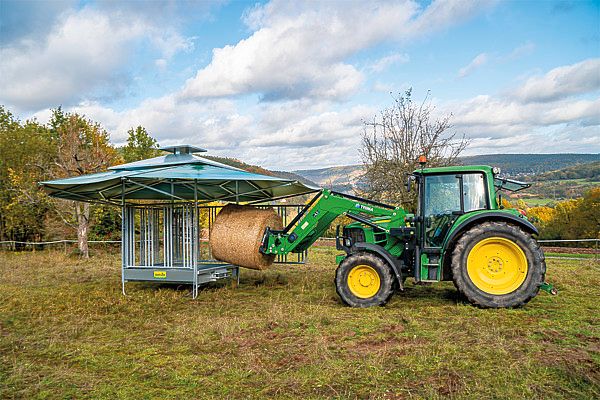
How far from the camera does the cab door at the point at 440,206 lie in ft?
26.5

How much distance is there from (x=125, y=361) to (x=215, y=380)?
4.57 feet

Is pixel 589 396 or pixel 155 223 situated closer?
pixel 589 396

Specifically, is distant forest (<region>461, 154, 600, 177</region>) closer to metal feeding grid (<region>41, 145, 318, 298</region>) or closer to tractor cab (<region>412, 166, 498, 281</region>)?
metal feeding grid (<region>41, 145, 318, 298</region>)

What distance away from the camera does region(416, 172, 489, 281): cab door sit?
8.07 meters

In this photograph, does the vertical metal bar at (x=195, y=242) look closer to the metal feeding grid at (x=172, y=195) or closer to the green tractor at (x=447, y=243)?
the metal feeding grid at (x=172, y=195)

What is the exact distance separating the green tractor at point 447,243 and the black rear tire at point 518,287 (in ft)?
0.05

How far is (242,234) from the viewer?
390 inches

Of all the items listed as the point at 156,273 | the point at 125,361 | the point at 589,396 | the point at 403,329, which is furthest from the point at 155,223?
the point at 589,396

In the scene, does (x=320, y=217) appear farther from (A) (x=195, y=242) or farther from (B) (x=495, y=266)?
(B) (x=495, y=266)

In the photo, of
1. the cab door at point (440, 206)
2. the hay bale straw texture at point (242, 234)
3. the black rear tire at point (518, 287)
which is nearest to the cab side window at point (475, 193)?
the cab door at point (440, 206)

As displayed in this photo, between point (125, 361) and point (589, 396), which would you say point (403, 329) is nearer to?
point (589, 396)

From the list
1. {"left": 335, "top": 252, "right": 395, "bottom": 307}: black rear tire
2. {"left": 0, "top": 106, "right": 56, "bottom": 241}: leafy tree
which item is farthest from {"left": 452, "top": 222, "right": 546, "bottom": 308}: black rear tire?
{"left": 0, "top": 106, "right": 56, "bottom": 241}: leafy tree

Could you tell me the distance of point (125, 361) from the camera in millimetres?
5664

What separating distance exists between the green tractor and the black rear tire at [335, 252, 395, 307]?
2 cm
